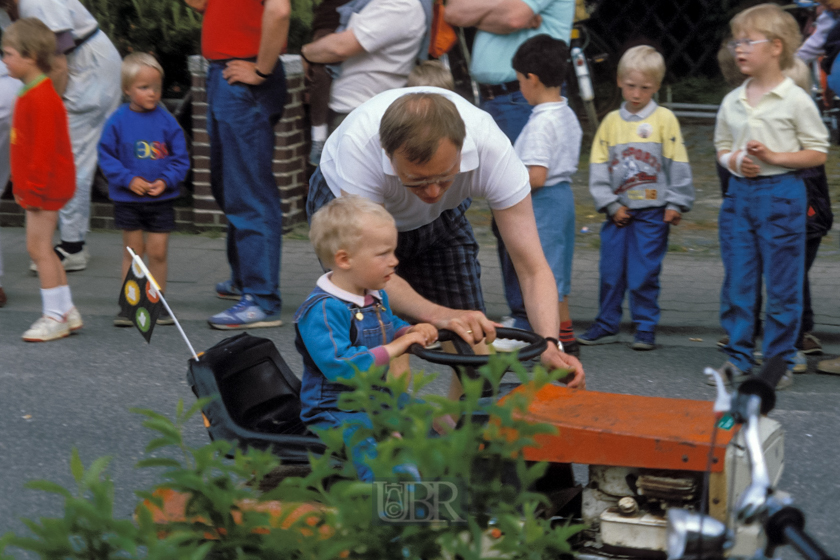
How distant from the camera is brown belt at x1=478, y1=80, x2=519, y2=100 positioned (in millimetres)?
5430

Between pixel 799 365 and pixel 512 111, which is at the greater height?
pixel 512 111

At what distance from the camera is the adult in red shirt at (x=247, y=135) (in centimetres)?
547

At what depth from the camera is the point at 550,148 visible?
500 cm

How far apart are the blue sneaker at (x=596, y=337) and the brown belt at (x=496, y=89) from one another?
133 centimetres

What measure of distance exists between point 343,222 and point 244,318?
9.64ft

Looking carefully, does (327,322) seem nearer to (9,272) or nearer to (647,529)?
(647,529)

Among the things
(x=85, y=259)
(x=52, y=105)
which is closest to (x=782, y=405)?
(x=52, y=105)

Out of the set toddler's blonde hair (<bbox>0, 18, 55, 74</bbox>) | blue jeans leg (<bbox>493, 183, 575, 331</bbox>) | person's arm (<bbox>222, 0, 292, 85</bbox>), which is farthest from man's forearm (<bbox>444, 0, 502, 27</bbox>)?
toddler's blonde hair (<bbox>0, 18, 55, 74</bbox>)

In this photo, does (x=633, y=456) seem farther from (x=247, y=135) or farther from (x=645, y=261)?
(x=247, y=135)

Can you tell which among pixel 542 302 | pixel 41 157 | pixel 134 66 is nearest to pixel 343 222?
pixel 542 302

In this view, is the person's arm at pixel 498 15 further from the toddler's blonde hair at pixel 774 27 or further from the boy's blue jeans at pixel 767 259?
the boy's blue jeans at pixel 767 259

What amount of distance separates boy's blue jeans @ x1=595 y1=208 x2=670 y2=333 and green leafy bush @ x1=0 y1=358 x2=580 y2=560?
3.52 metres

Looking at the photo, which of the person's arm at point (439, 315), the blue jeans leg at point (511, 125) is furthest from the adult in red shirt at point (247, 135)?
the person's arm at point (439, 315)

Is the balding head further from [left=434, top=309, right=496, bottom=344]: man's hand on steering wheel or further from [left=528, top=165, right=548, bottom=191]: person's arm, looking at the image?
[left=528, top=165, right=548, bottom=191]: person's arm
